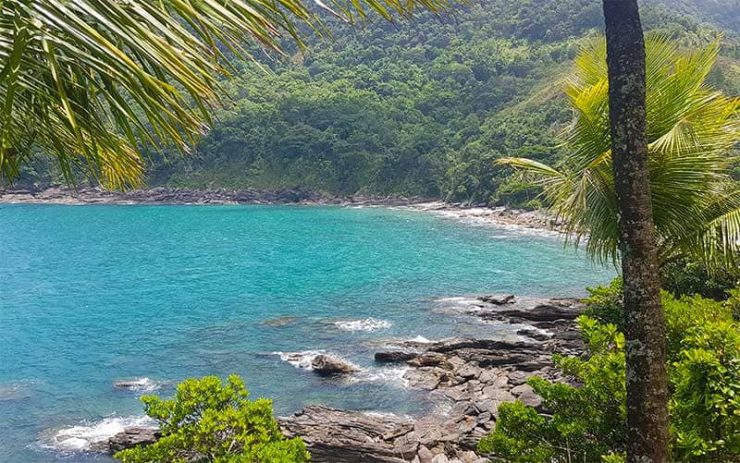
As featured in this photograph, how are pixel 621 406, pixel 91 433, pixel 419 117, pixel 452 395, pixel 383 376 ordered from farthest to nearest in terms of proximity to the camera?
pixel 419 117
pixel 383 376
pixel 452 395
pixel 91 433
pixel 621 406

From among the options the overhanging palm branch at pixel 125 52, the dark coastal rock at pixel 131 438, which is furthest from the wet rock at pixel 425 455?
the overhanging palm branch at pixel 125 52

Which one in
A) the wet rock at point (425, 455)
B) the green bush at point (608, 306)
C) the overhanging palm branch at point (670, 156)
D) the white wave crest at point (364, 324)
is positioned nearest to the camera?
the overhanging palm branch at point (670, 156)

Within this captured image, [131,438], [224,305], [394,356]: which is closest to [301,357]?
[394,356]

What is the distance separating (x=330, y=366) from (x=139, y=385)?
5.93 m

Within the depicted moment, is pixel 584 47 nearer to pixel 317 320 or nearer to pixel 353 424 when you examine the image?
pixel 353 424

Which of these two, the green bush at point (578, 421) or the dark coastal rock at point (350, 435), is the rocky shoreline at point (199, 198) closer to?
the dark coastal rock at point (350, 435)

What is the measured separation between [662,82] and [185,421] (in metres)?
7.13

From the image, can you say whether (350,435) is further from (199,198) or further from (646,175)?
(199,198)

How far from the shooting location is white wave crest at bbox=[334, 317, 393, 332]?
71.2 feet

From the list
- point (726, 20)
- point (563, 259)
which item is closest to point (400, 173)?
point (563, 259)

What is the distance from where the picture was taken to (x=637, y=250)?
3719mm

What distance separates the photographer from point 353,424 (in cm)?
1207

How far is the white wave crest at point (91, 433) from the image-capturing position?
12898mm

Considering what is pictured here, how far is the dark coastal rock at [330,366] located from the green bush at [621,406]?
37.2 ft
